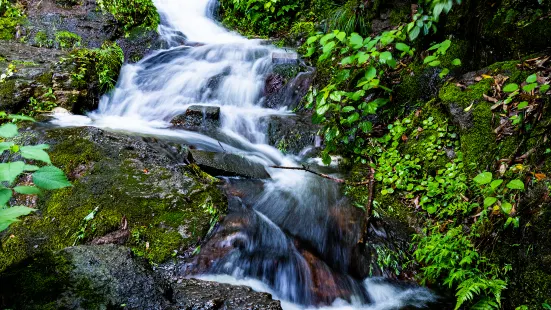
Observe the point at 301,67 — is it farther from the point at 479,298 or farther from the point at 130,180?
the point at 479,298

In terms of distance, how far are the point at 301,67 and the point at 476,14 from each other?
337cm

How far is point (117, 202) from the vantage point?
328 centimetres

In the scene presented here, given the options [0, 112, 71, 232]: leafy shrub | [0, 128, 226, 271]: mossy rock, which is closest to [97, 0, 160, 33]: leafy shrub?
[0, 128, 226, 271]: mossy rock

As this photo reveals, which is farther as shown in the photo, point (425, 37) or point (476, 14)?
point (425, 37)

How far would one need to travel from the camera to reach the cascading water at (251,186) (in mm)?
3125

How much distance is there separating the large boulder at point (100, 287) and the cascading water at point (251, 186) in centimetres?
74

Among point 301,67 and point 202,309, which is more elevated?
point 301,67

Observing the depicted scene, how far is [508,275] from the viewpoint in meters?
2.76

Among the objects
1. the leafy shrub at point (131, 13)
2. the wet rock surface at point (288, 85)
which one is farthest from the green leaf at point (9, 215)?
the leafy shrub at point (131, 13)

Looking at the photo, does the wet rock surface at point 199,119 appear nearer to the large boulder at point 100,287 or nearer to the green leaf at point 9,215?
the large boulder at point 100,287

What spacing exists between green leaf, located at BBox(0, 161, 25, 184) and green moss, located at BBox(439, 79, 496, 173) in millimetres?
3657

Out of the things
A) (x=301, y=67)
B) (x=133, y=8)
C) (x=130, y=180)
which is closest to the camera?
(x=130, y=180)

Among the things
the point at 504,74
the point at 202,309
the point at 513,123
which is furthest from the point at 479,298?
the point at 504,74

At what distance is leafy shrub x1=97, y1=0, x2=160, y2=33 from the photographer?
8898 millimetres
